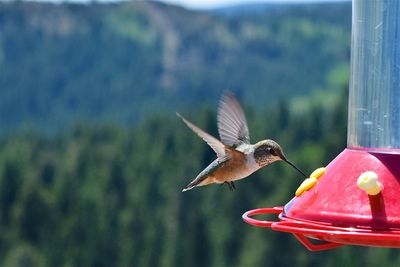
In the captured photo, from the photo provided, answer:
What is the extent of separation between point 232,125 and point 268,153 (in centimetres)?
62

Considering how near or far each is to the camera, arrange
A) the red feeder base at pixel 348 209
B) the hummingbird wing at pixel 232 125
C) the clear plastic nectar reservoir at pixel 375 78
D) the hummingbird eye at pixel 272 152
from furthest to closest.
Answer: the hummingbird wing at pixel 232 125, the hummingbird eye at pixel 272 152, the clear plastic nectar reservoir at pixel 375 78, the red feeder base at pixel 348 209

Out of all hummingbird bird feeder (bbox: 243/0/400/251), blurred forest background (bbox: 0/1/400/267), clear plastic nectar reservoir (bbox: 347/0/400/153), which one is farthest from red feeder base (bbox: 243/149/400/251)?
blurred forest background (bbox: 0/1/400/267)

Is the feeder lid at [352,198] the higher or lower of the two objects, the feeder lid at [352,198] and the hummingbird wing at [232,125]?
the lower

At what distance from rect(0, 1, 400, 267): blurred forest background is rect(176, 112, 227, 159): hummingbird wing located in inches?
1173

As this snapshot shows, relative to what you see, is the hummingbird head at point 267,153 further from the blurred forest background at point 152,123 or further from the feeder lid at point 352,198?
the blurred forest background at point 152,123

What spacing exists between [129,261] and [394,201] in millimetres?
66057

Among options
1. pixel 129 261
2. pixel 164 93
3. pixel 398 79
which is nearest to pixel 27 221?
pixel 129 261

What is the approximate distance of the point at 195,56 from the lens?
133375 mm

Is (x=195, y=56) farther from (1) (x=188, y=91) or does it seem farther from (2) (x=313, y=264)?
(2) (x=313, y=264)

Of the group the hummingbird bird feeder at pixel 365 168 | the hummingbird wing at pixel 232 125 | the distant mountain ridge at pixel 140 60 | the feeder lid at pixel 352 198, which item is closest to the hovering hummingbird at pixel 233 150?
the hummingbird wing at pixel 232 125

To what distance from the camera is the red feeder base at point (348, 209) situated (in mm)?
4602

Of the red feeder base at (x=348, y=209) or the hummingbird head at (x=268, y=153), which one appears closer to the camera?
the red feeder base at (x=348, y=209)

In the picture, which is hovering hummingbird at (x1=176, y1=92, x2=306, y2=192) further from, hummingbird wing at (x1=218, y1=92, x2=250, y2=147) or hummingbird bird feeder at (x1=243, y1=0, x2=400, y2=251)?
hummingbird bird feeder at (x1=243, y1=0, x2=400, y2=251)

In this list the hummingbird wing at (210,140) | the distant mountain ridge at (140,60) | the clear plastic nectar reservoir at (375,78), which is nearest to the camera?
the clear plastic nectar reservoir at (375,78)
